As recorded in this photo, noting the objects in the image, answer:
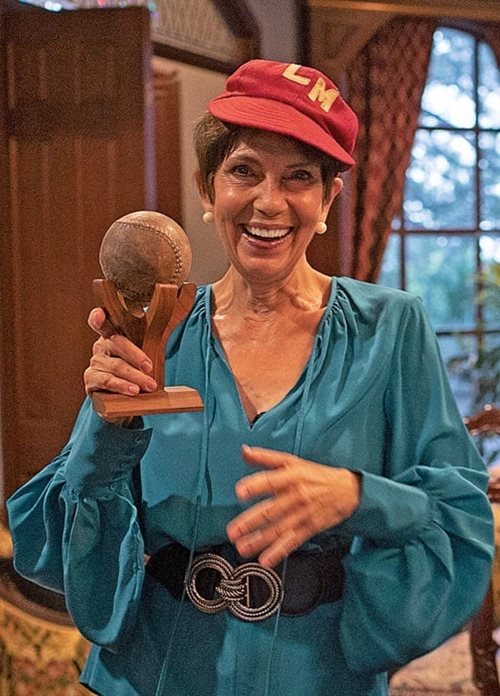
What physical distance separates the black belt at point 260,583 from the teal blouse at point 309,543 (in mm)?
15

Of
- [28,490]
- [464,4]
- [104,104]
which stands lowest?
[28,490]

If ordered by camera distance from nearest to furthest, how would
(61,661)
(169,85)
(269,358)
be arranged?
(269,358)
(61,661)
(169,85)

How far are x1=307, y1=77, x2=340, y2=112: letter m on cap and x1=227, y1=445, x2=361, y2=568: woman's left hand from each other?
460 mm

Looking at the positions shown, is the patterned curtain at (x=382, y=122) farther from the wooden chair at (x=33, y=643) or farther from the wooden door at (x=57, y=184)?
the wooden chair at (x=33, y=643)

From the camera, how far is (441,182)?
18.7 feet

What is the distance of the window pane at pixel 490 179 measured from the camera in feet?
18.9

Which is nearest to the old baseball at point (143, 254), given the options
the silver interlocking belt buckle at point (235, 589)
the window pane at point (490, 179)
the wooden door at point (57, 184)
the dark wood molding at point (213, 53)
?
the silver interlocking belt buckle at point (235, 589)

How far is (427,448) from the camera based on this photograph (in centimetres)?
127

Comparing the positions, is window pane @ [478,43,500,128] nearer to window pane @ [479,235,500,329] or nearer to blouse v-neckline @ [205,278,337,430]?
window pane @ [479,235,500,329]

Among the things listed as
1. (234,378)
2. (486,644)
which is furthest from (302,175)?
(486,644)

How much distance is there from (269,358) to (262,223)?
0.19 m

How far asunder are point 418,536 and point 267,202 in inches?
17.8

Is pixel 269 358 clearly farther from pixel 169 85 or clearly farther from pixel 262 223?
pixel 169 85

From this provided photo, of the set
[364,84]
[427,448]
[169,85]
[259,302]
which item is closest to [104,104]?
[169,85]
